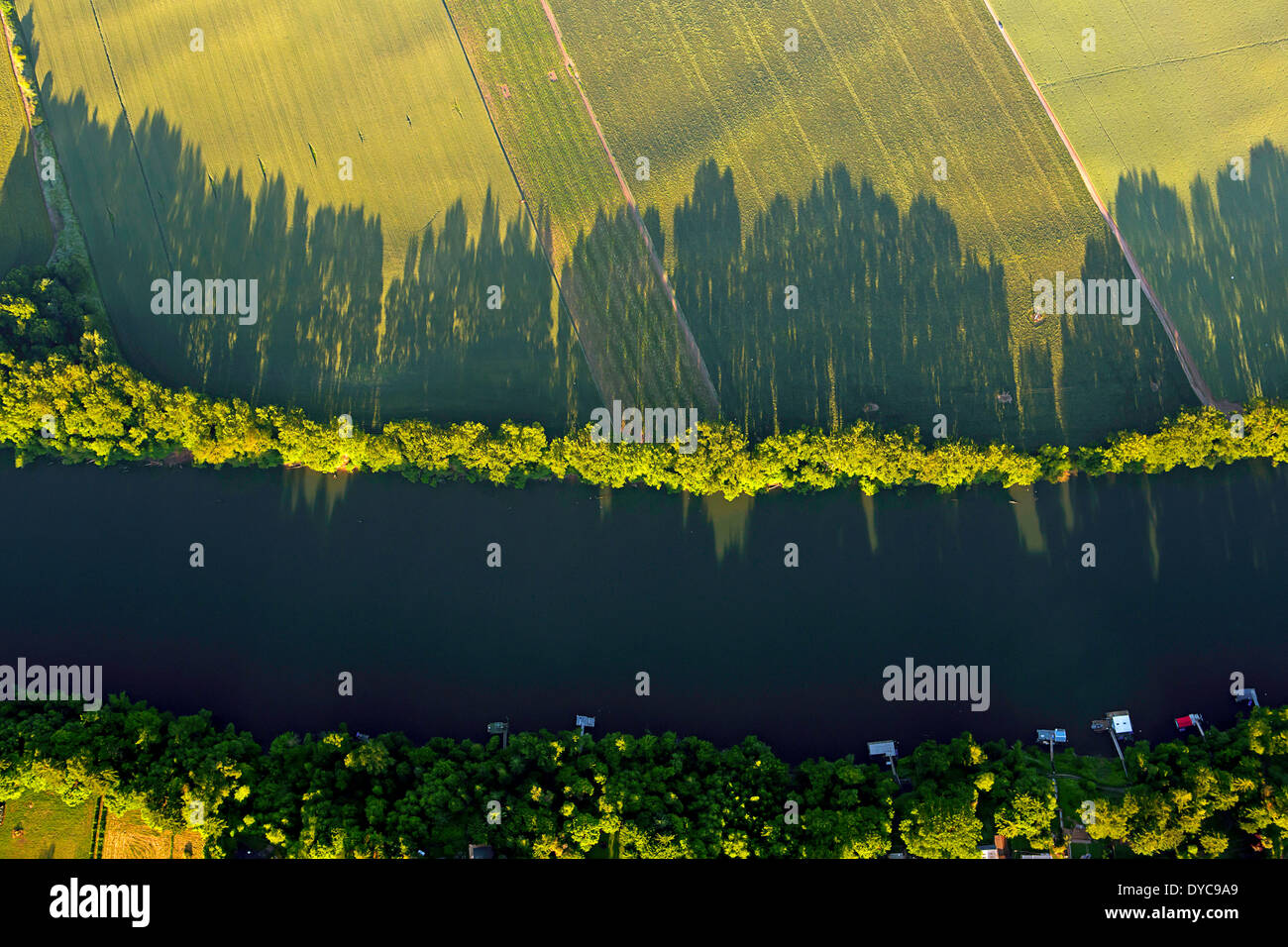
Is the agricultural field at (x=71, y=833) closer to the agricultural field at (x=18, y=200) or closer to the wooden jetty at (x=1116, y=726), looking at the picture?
the agricultural field at (x=18, y=200)

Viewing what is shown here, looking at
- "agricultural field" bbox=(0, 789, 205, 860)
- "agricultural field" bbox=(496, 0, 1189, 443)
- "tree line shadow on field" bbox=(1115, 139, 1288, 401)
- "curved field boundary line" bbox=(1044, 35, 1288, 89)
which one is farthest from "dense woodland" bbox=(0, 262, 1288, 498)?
"curved field boundary line" bbox=(1044, 35, 1288, 89)

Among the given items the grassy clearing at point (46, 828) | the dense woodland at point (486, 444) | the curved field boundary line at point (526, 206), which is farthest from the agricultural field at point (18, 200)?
the grassy clearing at point (46, 828)

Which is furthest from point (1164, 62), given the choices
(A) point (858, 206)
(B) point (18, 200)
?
(B) point (18, 200)

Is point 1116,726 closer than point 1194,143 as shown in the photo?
Yes

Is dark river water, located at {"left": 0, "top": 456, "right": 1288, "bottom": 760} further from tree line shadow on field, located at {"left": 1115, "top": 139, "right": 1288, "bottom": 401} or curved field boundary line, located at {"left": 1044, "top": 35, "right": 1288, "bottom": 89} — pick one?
curved field boundary line, located at {"left": 1044, "top": 35, "right": 1288, "bottom": 89}

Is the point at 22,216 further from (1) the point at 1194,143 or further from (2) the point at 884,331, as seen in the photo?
(1) the point at 1194,143
